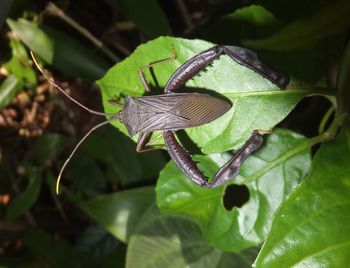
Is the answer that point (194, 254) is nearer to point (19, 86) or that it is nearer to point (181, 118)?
point (181, 118)

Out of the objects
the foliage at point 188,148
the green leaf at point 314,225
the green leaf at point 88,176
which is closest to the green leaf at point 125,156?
the foliage at point 188,148

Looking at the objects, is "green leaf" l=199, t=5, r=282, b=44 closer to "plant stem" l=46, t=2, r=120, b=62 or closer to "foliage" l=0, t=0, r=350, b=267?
"foliage" l=0, t=0, r=350, b=267

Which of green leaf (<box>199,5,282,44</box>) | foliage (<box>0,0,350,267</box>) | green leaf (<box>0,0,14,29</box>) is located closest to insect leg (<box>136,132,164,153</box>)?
foliage (<box>0,0,350,267</box>)

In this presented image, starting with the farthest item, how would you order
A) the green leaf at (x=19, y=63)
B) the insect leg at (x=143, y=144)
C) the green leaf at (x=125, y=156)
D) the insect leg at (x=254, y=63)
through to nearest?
the green leaf at (x=19, y=63), the green leaf at (x=125, y=156), the insect leg at (x=143, y=144), the insect leg at (x=254, y=63)

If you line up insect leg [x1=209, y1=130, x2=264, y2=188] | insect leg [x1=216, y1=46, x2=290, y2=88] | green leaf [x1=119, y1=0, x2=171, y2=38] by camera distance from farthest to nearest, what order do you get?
green leaf [x1=119, y1=0, x2=171, y2=38] < insect leg [x1=209, y1=130, x2=264, y2=188] < insect leg [x1=216, y1=46, x2=290, y2=88]

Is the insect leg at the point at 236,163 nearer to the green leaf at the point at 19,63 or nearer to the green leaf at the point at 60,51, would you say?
the green leaf at the point at 60,51

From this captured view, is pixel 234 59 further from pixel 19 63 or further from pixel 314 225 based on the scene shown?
pixel 19 63

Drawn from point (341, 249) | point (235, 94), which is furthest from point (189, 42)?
point (341, 249)
